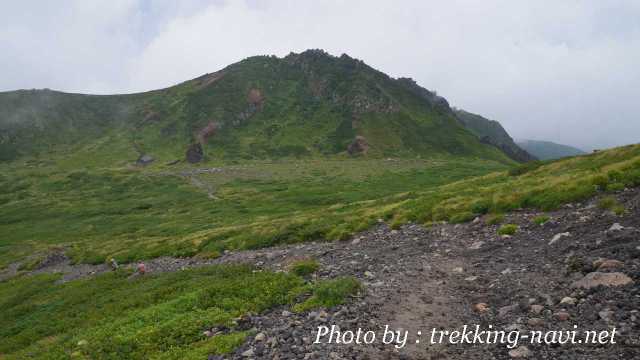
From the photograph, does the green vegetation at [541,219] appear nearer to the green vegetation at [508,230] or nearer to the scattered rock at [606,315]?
the green vegetation at [508,230]

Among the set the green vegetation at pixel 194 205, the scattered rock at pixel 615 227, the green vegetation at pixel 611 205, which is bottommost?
the green vegetation at pixel 194 205

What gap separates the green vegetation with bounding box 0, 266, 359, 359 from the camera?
1512 cm

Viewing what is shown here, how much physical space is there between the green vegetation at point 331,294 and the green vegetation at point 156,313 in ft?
0.11

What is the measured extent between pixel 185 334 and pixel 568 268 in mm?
12985

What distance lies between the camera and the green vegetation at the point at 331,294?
48.8ft

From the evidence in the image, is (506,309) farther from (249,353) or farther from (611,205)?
(611,205)

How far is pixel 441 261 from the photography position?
19.0m

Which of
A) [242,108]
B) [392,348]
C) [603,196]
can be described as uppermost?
[242,108]

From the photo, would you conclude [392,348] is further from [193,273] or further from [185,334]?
[193,273]

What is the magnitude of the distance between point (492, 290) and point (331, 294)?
536 centimetres

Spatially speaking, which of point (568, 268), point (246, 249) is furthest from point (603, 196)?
point (246, 249)

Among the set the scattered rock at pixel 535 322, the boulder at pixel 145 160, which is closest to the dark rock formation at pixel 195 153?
the boulder at pixel 145 160

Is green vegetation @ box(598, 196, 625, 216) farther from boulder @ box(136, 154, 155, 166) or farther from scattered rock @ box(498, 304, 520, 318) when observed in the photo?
boulder @ box(136, 154, 155, 166)

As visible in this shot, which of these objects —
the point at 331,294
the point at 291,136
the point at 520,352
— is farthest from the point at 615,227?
the point at 291,136
